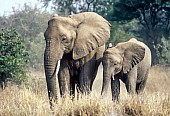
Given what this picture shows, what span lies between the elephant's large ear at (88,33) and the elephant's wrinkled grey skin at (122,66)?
17.8 inches

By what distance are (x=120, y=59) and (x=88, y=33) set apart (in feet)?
4.55

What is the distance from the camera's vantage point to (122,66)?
12031 mm

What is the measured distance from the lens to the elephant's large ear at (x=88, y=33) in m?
10.8

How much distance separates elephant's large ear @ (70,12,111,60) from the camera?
35.3 ft

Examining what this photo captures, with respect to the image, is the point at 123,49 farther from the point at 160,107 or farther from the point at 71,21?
the point at 160,107

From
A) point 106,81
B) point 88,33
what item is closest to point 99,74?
point 106,81

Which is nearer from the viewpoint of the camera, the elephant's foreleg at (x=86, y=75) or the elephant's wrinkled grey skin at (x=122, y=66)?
the elephant's foreleg at (x=86, y=75)

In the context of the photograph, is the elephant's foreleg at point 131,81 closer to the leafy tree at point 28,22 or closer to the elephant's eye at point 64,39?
the elephant's eye at point 64,39

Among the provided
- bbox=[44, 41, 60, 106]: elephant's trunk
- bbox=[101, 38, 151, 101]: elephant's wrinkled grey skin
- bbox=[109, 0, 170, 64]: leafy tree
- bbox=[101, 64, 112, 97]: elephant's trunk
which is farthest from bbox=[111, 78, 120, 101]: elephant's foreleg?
bbox=[109, 0, 170, 64]: leafy tree

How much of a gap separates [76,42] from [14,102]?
1.90m

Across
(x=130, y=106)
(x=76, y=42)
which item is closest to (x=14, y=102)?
(x=76, y=42)

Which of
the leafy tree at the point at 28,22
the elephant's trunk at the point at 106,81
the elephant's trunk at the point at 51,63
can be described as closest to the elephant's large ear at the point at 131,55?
the elephant's trunk at the point at 106,81

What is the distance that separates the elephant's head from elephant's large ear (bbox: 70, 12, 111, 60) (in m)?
0.45

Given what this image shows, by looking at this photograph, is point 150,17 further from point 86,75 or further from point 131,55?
point 86,75
